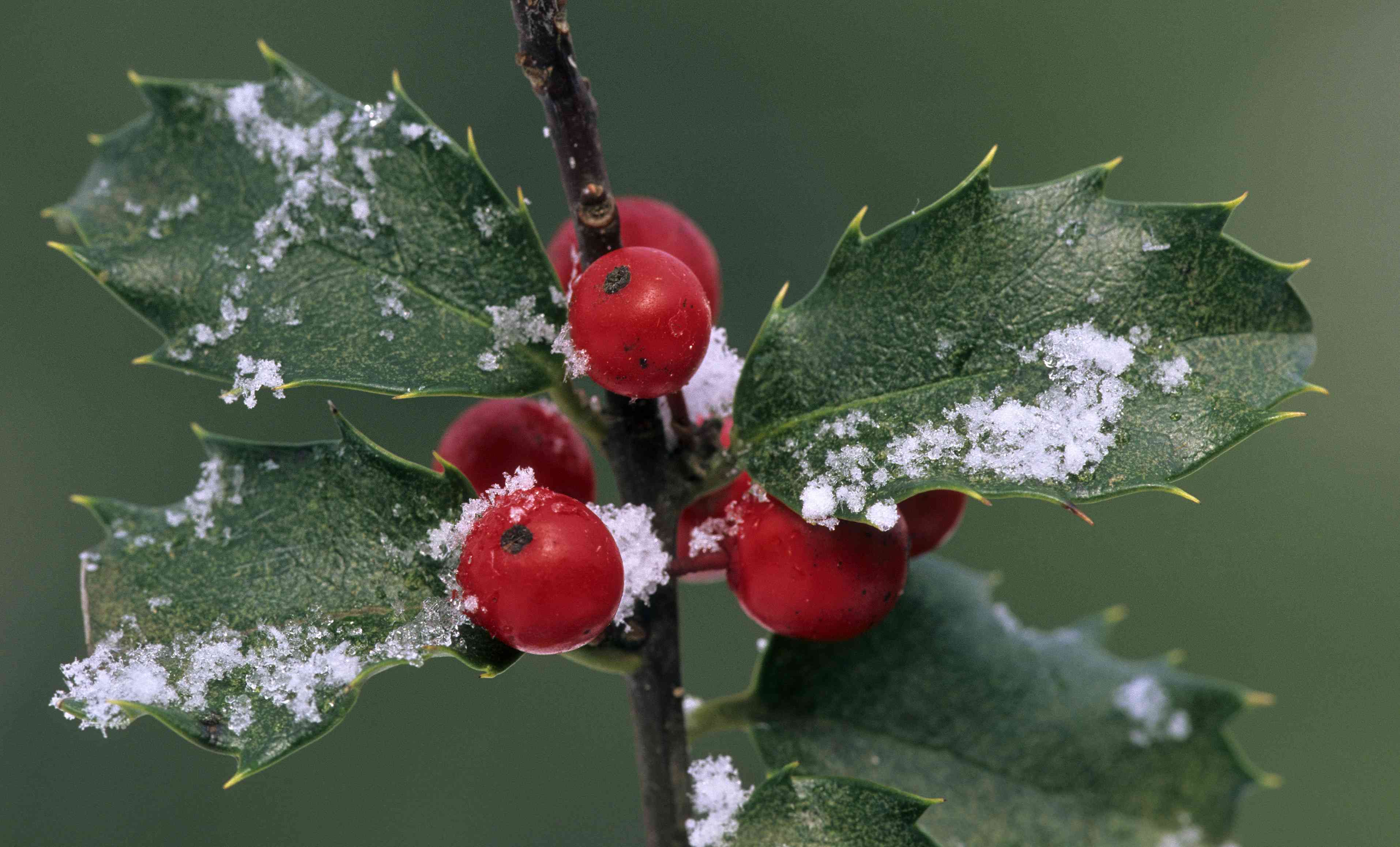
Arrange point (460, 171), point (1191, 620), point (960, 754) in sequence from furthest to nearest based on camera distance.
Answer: point (1191, 620), point (960, 754), point (460, 171)

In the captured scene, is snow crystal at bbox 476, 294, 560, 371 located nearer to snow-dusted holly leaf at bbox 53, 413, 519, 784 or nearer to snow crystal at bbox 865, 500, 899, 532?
snow-dusted holly leaf at bbox 53, 413, 519, 784

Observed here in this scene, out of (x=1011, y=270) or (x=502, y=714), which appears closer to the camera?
(x=1011, y=270)

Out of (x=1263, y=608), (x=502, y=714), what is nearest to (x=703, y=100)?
(x=502, y=714)

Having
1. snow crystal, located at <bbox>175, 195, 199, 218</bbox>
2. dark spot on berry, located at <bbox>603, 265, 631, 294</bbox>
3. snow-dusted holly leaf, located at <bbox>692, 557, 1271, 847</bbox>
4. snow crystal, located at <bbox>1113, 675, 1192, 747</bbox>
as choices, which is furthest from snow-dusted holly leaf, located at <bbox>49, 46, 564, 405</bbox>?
snow crystal, located at <bbox>1113, 675, 1192, 747</bbox>

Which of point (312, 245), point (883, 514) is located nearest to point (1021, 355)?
point (883, 514)

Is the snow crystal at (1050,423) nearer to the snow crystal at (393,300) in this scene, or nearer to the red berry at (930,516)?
the red berry at (930,516)

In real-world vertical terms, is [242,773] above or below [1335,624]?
above

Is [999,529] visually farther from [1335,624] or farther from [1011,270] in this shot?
[1011,270]
